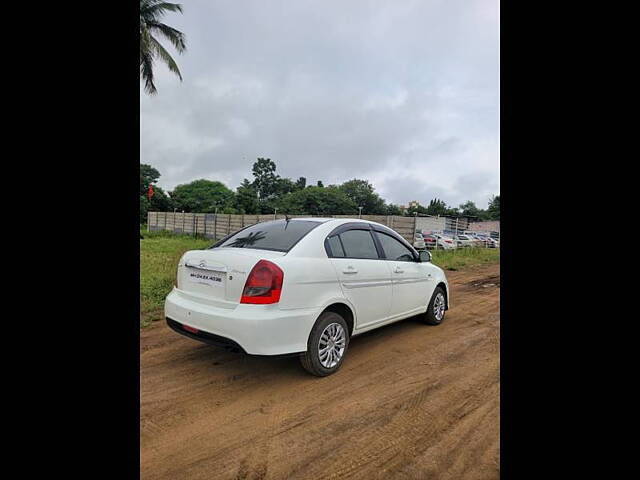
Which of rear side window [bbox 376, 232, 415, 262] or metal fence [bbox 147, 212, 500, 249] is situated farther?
metal fence [bbox 147, 212, 500, 249]

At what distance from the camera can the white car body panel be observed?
2.62 m

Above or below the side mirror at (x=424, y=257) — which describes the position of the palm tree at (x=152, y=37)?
above

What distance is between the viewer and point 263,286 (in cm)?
267

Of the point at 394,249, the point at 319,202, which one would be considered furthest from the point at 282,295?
the point at 319,202

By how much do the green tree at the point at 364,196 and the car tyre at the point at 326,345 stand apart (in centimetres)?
5720

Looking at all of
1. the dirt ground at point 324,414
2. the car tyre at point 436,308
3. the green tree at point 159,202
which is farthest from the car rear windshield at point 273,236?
the green tree at point 159,202

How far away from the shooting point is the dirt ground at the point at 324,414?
6.24ft

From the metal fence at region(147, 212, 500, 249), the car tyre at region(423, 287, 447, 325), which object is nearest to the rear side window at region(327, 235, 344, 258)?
the car tyre at region(423, 287, 447, 325)

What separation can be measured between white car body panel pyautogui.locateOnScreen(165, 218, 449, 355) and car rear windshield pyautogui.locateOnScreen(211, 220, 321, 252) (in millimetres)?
98

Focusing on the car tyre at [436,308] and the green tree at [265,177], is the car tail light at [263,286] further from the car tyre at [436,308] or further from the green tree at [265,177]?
the green tree at [265,177]

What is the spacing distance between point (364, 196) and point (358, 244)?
195 ft

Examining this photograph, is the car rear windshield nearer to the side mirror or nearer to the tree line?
the side mirror

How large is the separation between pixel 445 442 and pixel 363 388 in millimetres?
800
